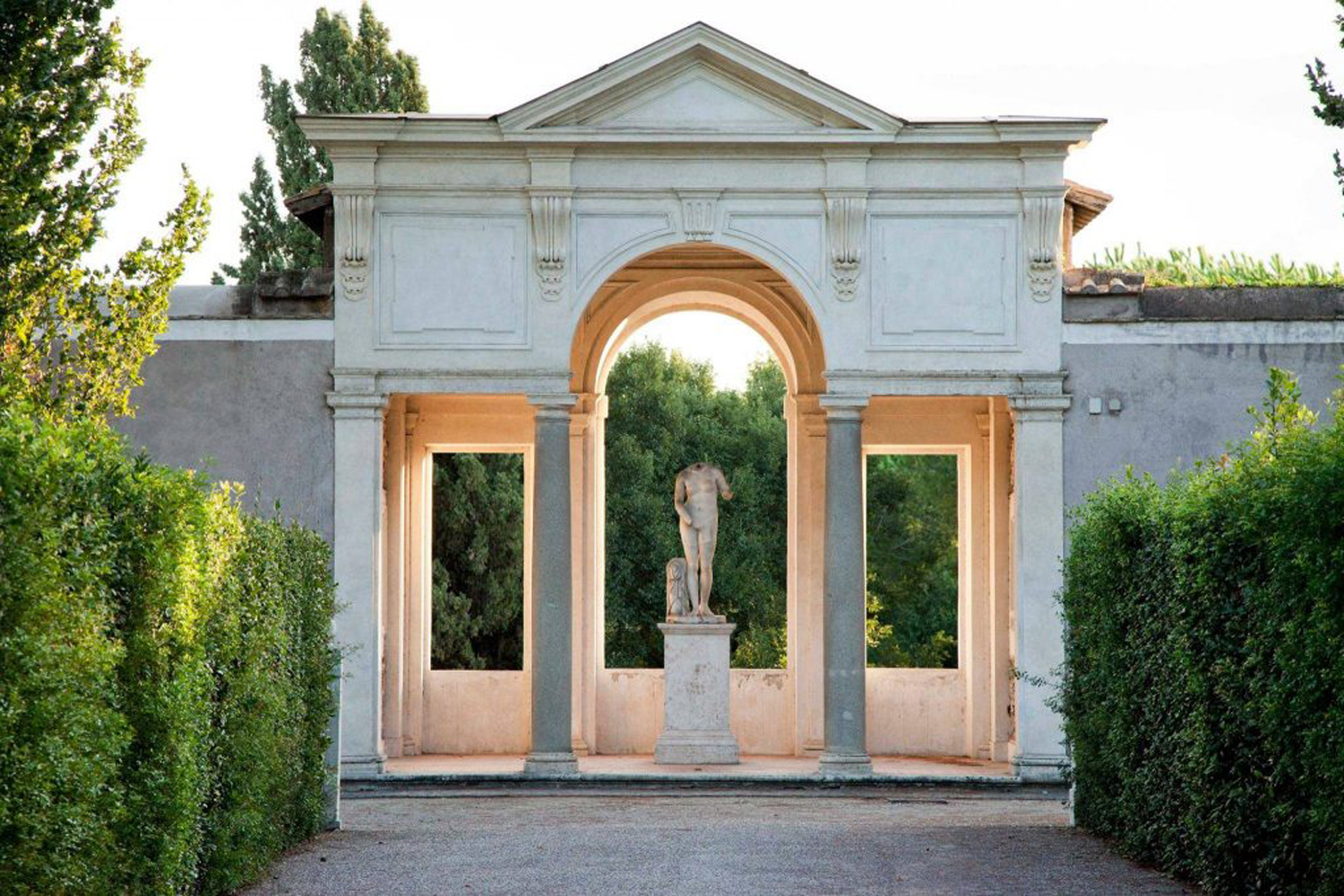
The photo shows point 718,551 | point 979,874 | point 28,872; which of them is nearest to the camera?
point 28,872

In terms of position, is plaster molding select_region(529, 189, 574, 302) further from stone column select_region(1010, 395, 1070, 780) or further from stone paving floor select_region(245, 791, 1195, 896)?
stone paving floor select_region(245, 791, 1195, 896)

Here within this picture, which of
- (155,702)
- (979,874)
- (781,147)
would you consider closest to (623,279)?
(781,147)

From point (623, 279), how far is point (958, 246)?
4.58 metres

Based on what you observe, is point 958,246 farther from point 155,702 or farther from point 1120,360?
point 155,702

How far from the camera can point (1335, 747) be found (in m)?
8.60

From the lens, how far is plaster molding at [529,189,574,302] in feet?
66.7

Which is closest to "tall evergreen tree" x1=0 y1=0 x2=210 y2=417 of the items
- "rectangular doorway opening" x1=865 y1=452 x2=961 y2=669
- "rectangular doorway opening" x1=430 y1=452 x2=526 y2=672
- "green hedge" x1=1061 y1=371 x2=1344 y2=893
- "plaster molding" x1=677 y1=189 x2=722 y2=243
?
"plaster molding" x1=677 y1=189 x2=722 y2=243

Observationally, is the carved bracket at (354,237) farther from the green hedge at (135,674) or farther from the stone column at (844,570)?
the green hedge at (135,674)

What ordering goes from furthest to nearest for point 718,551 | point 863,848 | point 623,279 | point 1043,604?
point 718,551, point 623,279, point 1043,604, point 863,848

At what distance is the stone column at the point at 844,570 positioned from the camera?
2014 centimetres

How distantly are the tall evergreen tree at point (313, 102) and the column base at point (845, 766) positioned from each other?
12073 mm

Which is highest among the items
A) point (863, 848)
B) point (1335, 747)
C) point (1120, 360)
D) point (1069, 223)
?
point (1069, 223)

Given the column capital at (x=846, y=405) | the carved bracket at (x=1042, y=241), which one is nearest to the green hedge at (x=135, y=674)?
the column capital at (x=846, y=405)

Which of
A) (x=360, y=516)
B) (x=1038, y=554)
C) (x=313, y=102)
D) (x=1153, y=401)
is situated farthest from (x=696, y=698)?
(x=313, y=102)
